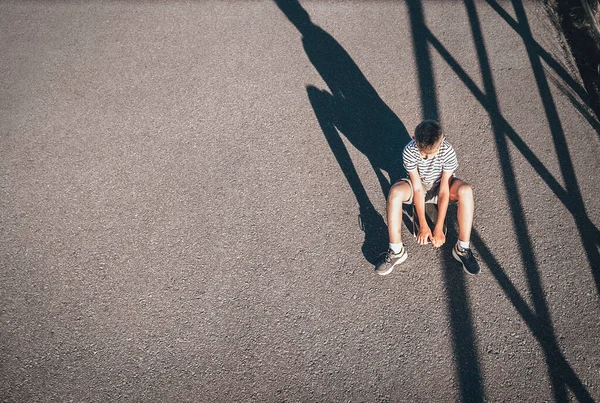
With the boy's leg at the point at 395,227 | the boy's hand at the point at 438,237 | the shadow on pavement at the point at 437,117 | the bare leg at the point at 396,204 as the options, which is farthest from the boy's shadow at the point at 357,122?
the boy's hand at the point at 438,237

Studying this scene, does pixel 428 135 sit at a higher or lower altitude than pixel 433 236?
higher

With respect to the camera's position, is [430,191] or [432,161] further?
[430,191]

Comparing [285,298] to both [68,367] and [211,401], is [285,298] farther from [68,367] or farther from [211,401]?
[68,367]

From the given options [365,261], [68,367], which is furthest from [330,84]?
[68,367]

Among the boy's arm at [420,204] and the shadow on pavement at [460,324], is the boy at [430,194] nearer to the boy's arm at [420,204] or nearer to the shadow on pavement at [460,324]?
the boy's arm at [420,204]

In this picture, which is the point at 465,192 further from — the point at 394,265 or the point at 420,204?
the point at 394,265

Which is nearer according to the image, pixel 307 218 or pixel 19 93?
pixel 307 218

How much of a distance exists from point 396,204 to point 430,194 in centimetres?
42

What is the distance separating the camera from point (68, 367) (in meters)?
3.56

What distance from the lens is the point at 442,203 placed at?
3518 mm

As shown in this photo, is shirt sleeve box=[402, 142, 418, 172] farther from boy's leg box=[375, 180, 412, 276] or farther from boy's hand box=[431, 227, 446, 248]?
boy's hand box=[431, 227, 446, 248]

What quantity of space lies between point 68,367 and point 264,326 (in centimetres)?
178

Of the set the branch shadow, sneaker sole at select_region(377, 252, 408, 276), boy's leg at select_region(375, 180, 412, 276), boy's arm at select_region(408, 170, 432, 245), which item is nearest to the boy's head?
boy's arm at select_region(408, 170, 432, 245)

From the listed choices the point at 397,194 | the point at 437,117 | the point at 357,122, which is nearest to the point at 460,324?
the point at 397,194
